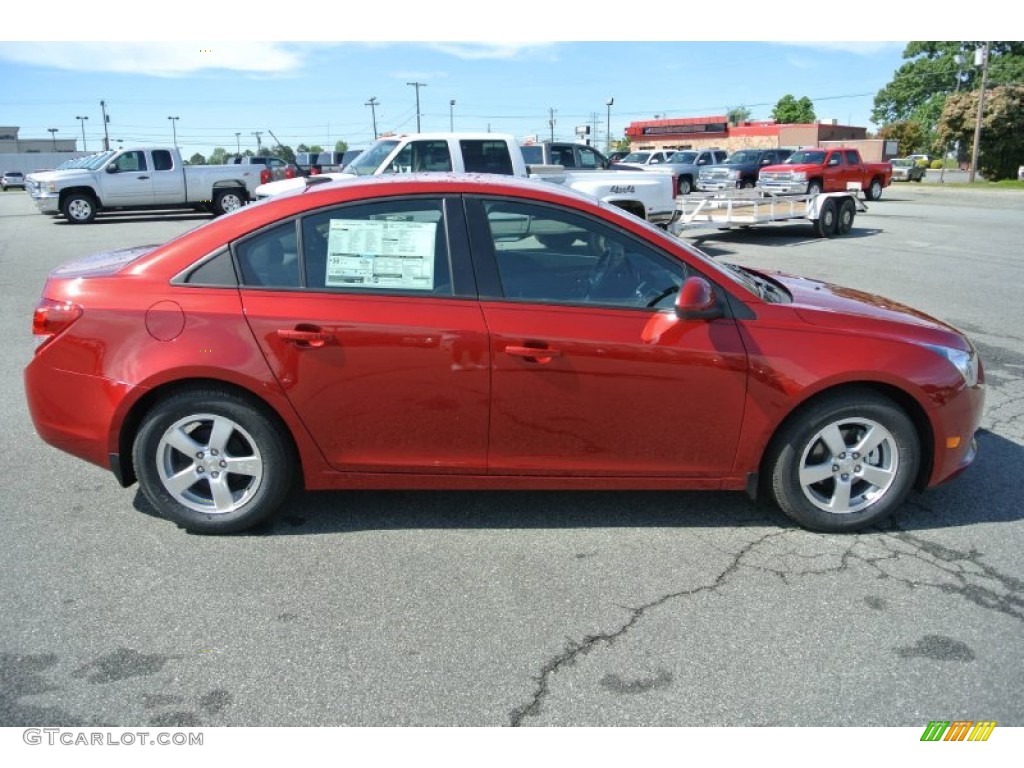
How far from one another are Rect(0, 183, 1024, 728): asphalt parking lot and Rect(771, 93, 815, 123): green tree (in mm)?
114984

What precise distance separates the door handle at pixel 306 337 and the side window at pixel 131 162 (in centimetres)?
2260

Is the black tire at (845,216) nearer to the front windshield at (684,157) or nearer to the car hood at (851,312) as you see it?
the car hood at (851,312)

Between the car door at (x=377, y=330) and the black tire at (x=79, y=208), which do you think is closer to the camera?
the car door at (x=377, y=330)

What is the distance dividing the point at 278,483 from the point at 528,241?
1.64 m

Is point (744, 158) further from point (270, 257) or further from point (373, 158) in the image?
point (270, 257)

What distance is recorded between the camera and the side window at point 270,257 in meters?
3.74

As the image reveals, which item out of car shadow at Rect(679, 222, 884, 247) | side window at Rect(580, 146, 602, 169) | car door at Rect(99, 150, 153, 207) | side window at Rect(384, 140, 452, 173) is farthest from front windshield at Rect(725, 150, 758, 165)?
side window at Rect(384, 140, 452, 173)

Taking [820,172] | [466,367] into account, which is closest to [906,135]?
[820,172]

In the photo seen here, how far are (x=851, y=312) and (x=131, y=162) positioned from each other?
23.7 meters

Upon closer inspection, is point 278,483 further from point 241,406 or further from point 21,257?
point 21,257

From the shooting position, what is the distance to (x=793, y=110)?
10981 centimetres

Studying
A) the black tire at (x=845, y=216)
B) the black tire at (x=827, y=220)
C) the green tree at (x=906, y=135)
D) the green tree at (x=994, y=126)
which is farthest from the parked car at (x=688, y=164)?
the green tree at (x=906, y=135)

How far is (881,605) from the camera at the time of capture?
3324 millimetres
